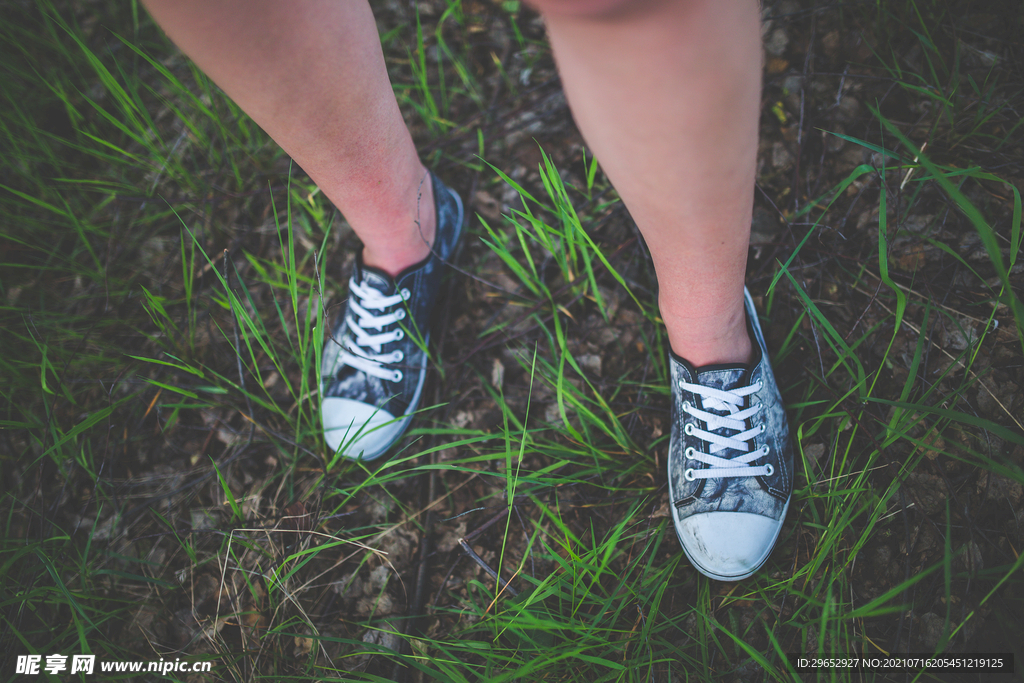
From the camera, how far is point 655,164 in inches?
22.7

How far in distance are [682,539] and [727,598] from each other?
0.13 m

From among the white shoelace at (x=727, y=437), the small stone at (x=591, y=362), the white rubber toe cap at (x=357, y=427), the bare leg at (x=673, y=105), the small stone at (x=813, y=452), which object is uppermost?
the bare leg at (x=673, y=105)

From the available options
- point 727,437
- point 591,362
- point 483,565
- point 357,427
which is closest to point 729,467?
point 727,437

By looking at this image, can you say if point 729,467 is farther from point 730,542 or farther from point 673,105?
point 673,105

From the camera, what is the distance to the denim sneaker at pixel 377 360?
3.64 feet

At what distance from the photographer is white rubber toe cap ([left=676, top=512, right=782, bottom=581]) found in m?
0.88

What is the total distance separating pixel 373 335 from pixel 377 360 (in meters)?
0.07

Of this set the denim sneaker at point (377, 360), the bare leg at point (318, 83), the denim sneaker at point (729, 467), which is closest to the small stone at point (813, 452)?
the denim sneaker at point (729, 467)

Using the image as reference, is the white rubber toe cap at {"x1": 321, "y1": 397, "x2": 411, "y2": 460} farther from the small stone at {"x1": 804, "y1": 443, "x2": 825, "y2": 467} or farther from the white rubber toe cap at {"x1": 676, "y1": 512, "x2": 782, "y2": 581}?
the small stone at {"x1": 804, "y1": 443, "x2": 825, "y2": 467}

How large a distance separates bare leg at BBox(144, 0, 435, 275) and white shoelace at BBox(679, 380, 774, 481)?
81 centimetres

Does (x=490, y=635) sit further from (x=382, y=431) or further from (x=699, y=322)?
(x=699, y=322)

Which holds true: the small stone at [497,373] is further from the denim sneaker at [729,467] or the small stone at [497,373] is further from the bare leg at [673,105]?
the bare leg at [673,105]

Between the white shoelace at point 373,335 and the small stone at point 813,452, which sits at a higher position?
the white shoelace at point 373,335

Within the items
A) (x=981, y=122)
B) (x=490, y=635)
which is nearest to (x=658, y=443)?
(x=490, y=635)
